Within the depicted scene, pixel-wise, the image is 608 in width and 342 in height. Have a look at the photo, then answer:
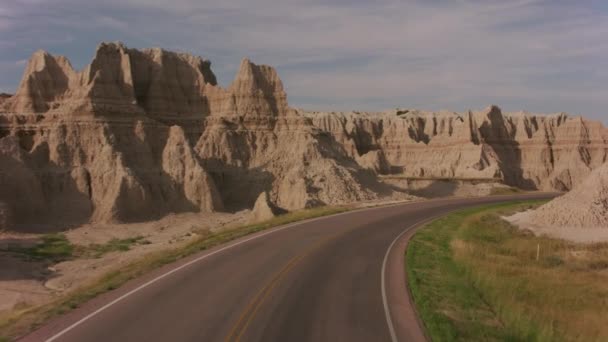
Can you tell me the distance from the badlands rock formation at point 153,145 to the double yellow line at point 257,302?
A: 73.9 ft

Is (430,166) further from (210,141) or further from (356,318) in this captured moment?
(356,318)

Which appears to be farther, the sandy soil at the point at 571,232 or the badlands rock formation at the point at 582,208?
the badlands rock formation at the point at 582,208

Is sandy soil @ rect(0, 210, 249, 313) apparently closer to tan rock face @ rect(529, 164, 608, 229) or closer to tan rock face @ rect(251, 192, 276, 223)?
tan rock face @ rect(251, 192, 276, 223)

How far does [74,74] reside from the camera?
186 ft

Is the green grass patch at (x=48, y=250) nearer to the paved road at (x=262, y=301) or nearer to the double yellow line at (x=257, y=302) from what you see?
the paved road at (x=262, y=301)

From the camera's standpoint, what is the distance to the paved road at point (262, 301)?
42.5 ft

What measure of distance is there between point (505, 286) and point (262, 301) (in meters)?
8.89

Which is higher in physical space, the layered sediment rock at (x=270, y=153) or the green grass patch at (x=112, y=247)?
the layered sediment rock at (x=270, y=153)

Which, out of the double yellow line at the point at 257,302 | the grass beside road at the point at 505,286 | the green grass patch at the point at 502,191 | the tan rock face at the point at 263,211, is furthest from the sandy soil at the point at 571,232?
the green grass patch at the point at 502,191

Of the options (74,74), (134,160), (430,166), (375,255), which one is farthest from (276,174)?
(430,166)

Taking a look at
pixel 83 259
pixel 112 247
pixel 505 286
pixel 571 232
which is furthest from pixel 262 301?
pixel 571 232

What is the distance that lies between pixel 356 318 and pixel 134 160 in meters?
43.5

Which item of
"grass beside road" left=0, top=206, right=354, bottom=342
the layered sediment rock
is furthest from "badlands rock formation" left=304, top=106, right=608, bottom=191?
"grass beside road" left=0, top=206, right=354, bottom=342

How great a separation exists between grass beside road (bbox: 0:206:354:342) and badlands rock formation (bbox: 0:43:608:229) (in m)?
7.32
